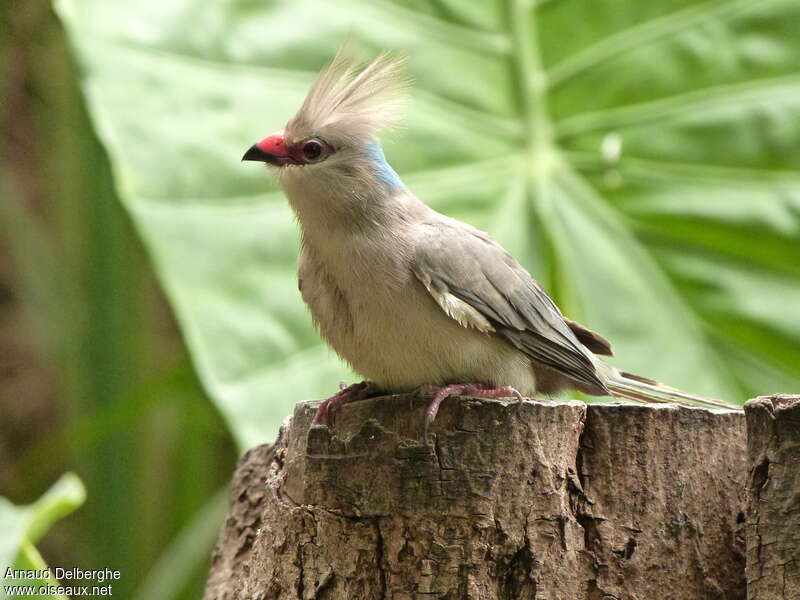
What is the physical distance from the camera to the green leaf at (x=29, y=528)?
2.03 metres

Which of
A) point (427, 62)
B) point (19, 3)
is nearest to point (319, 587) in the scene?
point (427, 62)

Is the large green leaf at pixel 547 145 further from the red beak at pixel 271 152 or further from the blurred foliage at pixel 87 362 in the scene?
the blurred foliage at pixel 87 362

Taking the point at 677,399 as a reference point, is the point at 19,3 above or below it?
above

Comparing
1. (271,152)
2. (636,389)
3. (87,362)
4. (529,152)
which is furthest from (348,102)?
(87,362)

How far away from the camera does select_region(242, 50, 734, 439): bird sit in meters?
2.15

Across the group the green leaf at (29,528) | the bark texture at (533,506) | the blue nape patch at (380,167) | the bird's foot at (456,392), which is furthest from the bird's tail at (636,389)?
the green leaf at (29,528)

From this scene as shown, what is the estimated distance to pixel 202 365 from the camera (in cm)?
247

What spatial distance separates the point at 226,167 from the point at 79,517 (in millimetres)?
2336

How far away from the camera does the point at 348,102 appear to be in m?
2.35

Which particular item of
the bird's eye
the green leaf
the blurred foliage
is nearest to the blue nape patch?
the bird's eye

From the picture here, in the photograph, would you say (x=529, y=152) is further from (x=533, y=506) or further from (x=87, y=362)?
(x=87, y=362)

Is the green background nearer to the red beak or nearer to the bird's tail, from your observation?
the bird's tail

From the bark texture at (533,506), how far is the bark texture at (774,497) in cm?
19

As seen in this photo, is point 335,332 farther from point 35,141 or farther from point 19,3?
point 35,141
